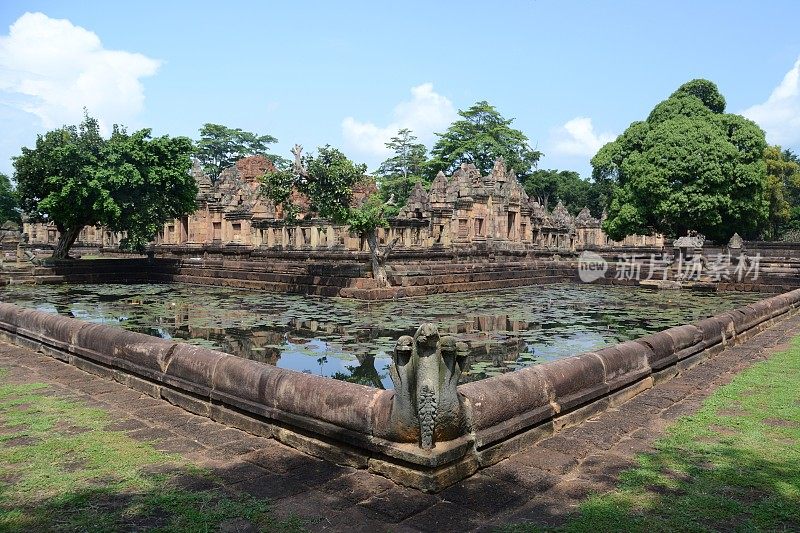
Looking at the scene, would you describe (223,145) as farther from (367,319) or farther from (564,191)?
(367,319)

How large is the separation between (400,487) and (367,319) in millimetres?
8299

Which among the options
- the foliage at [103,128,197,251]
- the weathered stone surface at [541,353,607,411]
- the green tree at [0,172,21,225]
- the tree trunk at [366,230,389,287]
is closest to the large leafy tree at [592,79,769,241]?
the tree trunk at [366,230,389,287]

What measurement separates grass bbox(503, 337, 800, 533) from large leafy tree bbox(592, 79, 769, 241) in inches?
1103

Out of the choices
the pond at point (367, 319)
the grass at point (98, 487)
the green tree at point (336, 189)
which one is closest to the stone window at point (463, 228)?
the pond at point (367, 319)

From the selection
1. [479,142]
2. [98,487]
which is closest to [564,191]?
[479,142]

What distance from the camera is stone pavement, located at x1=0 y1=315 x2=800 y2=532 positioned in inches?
122

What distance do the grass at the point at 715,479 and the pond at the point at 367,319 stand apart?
8.22 feet

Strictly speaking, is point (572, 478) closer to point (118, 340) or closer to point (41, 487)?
point (41, 487)

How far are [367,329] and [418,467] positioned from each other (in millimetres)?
6939

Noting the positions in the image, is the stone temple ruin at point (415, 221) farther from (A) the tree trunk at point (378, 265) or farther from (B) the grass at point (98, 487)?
(B) the grass at point (98, 487)

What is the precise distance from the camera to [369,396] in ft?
12.7

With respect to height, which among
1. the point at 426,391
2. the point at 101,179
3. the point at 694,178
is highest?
the point at 694,178

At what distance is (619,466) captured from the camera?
3.81 m

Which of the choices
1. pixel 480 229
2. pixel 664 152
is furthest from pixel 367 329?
pixel 664 152
